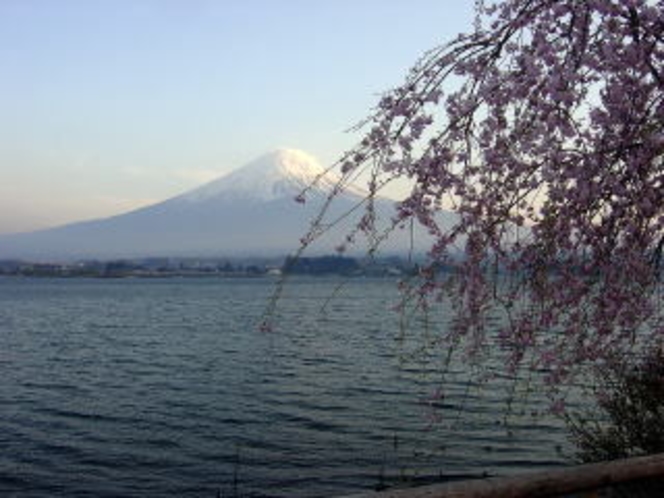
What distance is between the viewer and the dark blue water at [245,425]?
13664 millimetres

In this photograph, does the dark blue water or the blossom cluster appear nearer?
the blossom cluster

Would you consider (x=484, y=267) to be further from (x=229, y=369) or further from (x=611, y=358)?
(x=229, y=369)

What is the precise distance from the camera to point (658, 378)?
318 inches

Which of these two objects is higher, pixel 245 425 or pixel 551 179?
pixel 551 179

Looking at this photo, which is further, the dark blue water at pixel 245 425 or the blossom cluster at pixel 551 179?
the dark blue water at pixel 245 425

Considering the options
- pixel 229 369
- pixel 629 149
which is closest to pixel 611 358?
pixel 629 149

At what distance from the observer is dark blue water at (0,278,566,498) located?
13.7 m

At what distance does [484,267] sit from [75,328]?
4536cm

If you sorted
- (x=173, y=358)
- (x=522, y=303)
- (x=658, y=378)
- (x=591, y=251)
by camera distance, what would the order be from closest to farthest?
(x=591, y=251) → (x=522, y=303) → (x=658, y=378) → (x=173, y=358)

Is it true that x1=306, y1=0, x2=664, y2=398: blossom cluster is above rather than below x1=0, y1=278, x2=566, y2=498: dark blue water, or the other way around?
above

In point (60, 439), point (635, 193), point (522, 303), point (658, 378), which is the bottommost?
point (60, 439)

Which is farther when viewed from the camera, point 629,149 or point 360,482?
point 360,482

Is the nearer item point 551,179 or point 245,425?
point 551,179

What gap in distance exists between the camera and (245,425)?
58.6 ft
